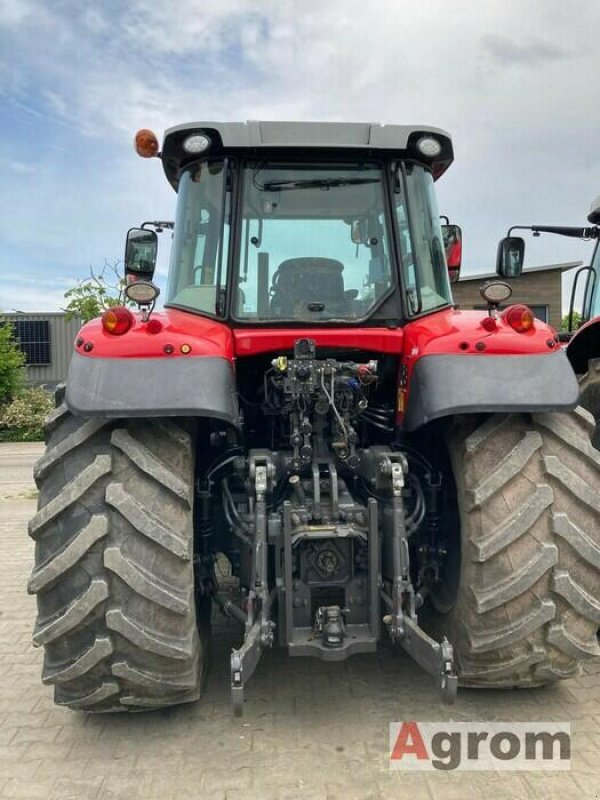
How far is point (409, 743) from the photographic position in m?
3.04

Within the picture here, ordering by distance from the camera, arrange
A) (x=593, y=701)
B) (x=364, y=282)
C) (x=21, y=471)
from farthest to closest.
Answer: (x=21, y=471)
(x=364, y=282)
(x=593, y=701)

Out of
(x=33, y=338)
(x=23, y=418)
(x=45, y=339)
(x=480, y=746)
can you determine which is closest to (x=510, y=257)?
(x=480, y=746)

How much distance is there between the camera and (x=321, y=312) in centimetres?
358

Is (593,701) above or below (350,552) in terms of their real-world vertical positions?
below

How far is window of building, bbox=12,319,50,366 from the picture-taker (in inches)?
1144

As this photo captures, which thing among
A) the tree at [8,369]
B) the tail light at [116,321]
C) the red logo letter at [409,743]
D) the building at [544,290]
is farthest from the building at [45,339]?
the red logo letter at [409,743]

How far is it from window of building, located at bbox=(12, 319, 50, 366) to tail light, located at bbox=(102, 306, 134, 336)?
91.4ft

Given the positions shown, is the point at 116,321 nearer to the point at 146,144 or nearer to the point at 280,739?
the point at 146,144

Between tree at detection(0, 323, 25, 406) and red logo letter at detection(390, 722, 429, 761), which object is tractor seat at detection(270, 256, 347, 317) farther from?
tree at detection(0, 323, 25, 406)

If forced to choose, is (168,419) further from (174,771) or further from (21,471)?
(21,471)

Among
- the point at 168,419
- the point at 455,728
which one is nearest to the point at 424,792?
the point at 455,728

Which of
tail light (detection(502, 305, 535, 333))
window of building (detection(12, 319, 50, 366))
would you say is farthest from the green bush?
tail light (detection(502, 305, 535, 333))

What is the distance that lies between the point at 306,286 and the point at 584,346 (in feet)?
9.24

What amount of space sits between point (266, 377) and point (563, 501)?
1.51 m
